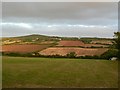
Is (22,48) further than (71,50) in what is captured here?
Yes

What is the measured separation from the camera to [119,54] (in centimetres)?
4188

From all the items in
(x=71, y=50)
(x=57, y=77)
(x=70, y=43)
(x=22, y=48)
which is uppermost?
(x=70, y=43)

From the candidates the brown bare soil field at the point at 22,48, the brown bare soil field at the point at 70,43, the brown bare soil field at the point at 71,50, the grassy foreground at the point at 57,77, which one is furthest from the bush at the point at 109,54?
the grassy foreground at the point at 57,77

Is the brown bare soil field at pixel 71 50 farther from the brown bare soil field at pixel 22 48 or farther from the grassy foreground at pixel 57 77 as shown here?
the grassy foreground at pixel 57 77

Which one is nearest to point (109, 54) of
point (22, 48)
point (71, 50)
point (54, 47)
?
point (71, 50)

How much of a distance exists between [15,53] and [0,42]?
4927 millimetres

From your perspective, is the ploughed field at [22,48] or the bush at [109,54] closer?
the bush at [109,54]

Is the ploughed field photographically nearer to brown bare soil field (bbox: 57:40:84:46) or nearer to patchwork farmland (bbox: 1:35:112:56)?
patchwork farmland (bbox: 1:35:112:56)

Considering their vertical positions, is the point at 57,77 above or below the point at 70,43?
below

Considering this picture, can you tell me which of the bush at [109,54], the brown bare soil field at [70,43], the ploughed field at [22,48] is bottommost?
the bush at [109,54]

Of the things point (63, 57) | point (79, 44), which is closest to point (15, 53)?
point (63, 57)

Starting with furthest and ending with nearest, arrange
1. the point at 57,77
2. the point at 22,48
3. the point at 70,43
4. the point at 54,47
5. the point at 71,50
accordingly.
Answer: the point at 70,43 → the point at 54,47 → the point at 22,48 → the point at 71,50 → the point at 57,77

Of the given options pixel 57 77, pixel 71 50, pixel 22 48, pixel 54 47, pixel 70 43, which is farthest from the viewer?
pixel 70 43

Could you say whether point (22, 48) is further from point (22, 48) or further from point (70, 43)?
point (70, 43)
